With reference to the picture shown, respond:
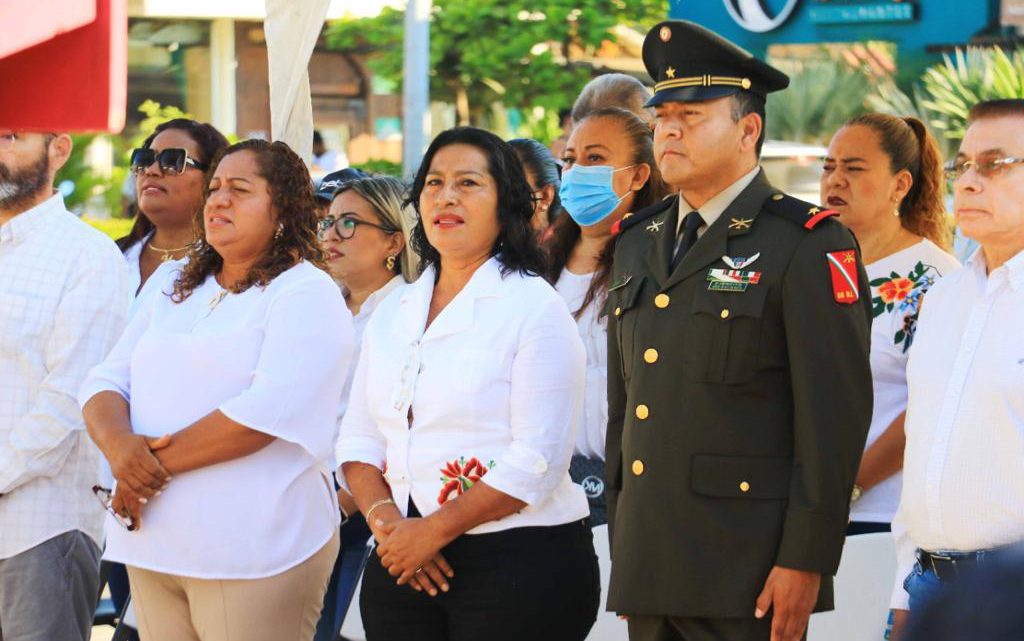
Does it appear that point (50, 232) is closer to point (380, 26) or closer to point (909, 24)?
point (909, 24)

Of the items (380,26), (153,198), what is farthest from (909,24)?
(380,26)

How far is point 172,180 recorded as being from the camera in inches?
197

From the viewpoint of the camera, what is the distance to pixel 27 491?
4098 mm

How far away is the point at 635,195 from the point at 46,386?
6.12ft

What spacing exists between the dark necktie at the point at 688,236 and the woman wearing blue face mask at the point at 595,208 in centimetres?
115

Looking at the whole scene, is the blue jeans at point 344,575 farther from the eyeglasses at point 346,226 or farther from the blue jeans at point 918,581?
the blue jeans at point 918,581

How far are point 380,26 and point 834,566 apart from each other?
1751cm

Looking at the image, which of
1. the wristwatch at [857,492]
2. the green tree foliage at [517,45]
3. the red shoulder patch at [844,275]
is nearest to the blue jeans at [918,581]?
the red shoulder patch at [844,275]

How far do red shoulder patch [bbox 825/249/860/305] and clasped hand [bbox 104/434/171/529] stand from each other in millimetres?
1716

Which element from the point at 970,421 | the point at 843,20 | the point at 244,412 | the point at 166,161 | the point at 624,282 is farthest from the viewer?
the point at 843,20

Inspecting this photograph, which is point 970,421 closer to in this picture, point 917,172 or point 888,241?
point 888,241

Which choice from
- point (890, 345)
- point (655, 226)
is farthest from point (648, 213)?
point (890, 345)

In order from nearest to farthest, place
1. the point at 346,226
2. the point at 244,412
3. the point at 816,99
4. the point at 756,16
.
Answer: the point at 244,412 < the point at 346,226 < the point at 756,16 < the point at 816,99

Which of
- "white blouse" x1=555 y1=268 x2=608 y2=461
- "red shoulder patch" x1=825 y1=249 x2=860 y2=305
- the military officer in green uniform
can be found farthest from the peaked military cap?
"white blouse" x1=555 y1=268 x2=608 y2=461
